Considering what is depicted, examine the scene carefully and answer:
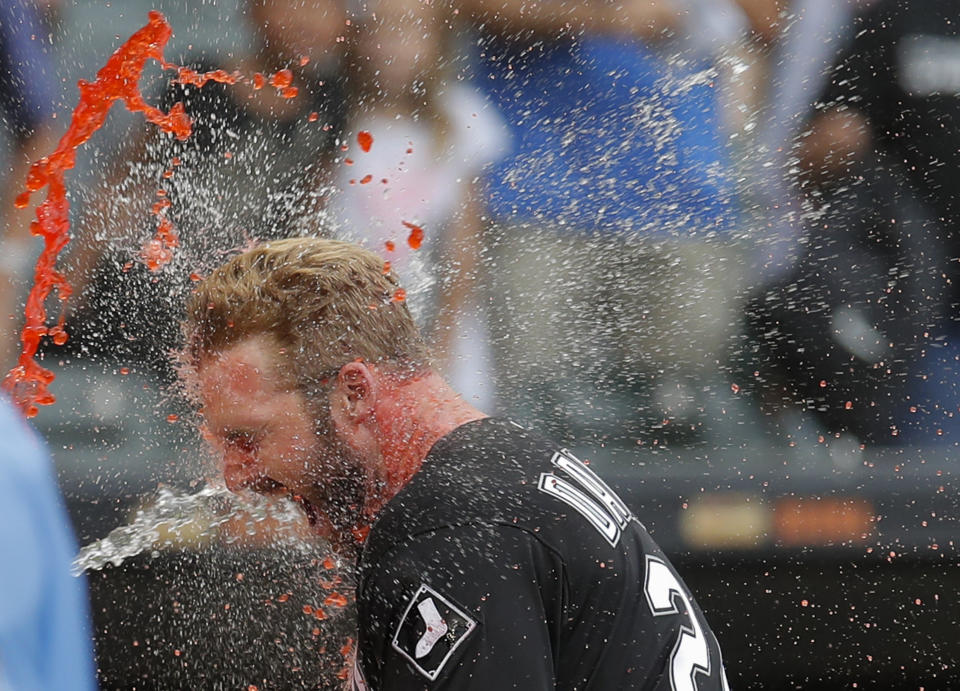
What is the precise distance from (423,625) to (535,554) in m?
0.18

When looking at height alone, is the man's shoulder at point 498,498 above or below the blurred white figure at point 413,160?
below

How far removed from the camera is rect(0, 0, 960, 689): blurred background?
118 inches

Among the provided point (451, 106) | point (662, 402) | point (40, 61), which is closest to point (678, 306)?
point (662, 402)

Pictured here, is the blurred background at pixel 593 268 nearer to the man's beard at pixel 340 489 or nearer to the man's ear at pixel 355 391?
the man's beard at pixel 340 489

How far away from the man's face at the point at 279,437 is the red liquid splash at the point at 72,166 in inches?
47.2

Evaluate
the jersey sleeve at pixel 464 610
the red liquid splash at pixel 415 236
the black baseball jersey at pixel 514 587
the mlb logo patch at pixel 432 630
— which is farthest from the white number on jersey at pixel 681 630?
the red liquid splash at pixel 415 236

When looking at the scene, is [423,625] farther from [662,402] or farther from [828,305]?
[828,305]

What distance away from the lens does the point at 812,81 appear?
3654mm

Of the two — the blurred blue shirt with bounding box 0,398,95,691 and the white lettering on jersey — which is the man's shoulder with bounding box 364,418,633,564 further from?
the blurred blue shirt with bounding box 0,398,95,691

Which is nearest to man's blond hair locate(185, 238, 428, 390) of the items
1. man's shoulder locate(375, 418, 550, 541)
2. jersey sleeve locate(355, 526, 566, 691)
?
man's shoulder locate(375, 418, 550, 541)

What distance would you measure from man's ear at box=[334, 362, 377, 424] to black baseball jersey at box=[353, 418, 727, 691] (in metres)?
0.20

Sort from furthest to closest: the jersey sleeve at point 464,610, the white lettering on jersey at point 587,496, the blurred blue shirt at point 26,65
A: 1. the blurred blue shirt at point 26,65
2. the white lettering on jersey at point 587,496
3. the jersey sleeve at point 464,610

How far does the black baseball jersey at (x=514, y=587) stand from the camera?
1551 millimetres

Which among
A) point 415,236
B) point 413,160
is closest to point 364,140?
point 413,160
